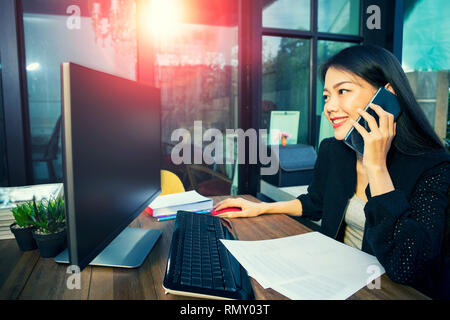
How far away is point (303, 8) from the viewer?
3.10m

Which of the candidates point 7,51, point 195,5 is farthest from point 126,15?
point 7,51

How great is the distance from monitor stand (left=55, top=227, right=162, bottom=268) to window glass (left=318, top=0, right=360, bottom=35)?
9.76 ft

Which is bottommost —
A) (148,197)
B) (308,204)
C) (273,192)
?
(273,192)

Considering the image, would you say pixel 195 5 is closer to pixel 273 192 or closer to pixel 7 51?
pixel 7 51

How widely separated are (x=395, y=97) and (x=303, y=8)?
2.45m

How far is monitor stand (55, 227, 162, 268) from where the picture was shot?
2.52 feet

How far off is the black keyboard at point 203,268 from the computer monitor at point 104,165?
0.38 ft

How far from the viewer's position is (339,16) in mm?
3273

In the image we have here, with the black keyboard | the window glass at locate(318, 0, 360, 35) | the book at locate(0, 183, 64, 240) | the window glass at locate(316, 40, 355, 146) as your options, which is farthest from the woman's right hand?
the window glass at locate(318, 0, 360, 35)

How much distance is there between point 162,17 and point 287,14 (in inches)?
48.1

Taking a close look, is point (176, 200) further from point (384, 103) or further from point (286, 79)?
point (286, 79)

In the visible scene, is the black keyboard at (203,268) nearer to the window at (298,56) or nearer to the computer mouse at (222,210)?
the computer mouse at (222,210)

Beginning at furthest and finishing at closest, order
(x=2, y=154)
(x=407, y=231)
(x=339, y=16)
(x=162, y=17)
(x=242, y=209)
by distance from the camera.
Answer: (x=339, y=16) < (x=162, y=17) < (x=2, y=154) < (x=242, y=209) < (x=407, y=231)

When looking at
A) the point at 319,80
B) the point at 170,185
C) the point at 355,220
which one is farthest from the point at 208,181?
the point at 355,220
